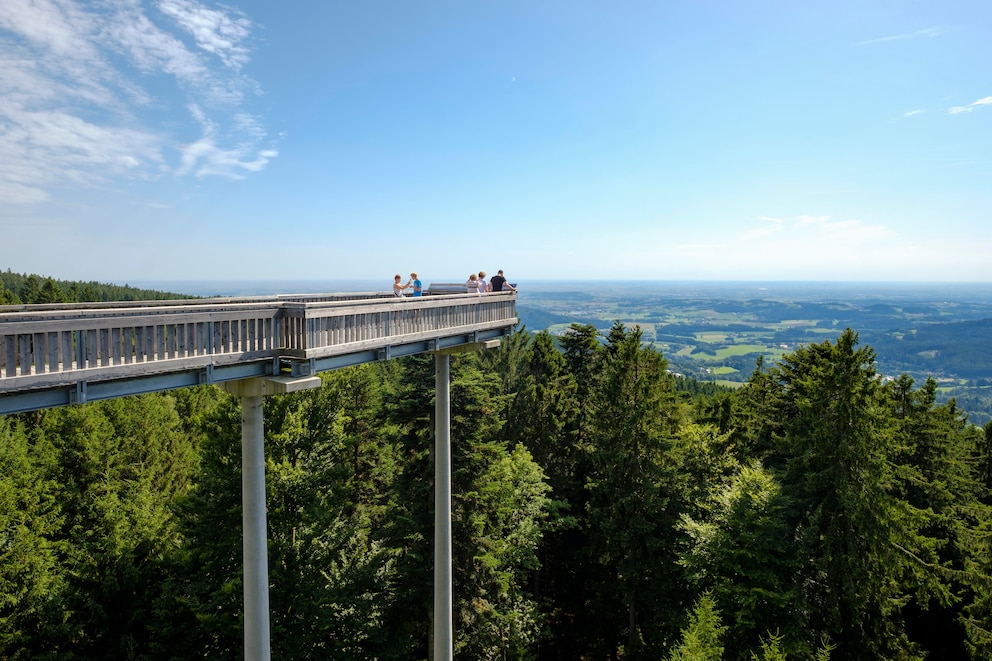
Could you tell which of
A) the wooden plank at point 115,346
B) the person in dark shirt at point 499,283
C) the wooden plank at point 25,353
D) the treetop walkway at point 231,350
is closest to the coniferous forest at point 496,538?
the person in dark shirt at point 499,283

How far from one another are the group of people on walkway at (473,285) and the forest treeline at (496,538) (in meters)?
2.81

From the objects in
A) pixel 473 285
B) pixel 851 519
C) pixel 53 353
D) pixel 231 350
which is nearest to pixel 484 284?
pixel 473 285

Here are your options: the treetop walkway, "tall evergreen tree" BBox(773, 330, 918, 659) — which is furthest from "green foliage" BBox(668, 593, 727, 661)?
the treetop walkway

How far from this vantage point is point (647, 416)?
782 inches

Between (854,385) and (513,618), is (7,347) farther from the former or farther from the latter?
(854,385)

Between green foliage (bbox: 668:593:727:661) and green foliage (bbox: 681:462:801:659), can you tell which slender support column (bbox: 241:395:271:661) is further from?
green foliage (bbox: 681:462:801:659)

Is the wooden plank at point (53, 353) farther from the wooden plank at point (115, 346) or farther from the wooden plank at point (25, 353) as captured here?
the wooden plank at point (115, 346)

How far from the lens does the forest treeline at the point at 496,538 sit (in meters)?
14.6

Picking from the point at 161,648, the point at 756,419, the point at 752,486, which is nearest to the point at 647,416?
the point at 752,486

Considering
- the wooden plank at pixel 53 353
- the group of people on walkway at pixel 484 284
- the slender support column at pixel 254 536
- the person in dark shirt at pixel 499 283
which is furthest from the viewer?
the person in dark shirt at pixel 499 283

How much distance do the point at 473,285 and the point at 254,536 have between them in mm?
8483

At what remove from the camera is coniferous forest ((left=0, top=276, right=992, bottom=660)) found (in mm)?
14609

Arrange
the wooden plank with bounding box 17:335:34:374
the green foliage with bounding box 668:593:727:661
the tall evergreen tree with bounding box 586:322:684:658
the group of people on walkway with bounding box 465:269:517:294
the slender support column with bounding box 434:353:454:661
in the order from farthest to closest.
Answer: the tall evergreen tree with bounding box 586:322:684:658 < the group of people on walkway with bounding box 465:269:517:294 < the slender support column with bounding box 434:353:454:661 < the green foliage with bounding box 668:593:727:661 < the wooden plank with bounding box 17:335:34:374

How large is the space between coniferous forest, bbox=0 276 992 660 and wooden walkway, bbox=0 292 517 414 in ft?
21.9
